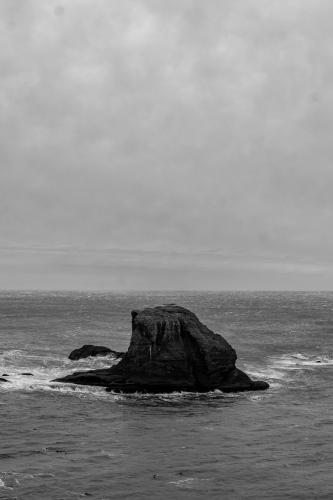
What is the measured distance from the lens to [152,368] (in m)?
55.1

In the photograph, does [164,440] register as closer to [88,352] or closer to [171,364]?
[171,364]

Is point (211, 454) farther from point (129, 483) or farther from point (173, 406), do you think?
point (173, 406)

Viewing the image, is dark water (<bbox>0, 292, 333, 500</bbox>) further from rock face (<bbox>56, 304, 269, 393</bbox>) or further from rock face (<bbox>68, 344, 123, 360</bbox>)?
rock face (<bbox>68, 344, 123, 360</bbox>)

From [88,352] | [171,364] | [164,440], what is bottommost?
[164,440]

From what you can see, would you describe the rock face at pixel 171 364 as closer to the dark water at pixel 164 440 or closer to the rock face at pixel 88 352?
the dark water at pixel 164 440

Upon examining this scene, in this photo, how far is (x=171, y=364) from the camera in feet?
182

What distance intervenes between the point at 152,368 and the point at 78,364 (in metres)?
18.4

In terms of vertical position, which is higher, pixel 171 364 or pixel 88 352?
pixel 171 364

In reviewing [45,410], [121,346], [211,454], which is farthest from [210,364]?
[121,346]

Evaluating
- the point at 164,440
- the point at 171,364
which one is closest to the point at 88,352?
the point at 171,364

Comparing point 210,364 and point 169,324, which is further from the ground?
point 169,324

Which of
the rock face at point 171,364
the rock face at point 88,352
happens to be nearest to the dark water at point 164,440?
the rock face at point 171,364

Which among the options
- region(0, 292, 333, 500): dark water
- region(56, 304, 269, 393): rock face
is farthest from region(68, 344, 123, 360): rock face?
region(56, 304, 269, 393): rock face

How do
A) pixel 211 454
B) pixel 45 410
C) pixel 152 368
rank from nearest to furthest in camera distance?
pixel 211 454, pixel 45 410, pixel 152 368
